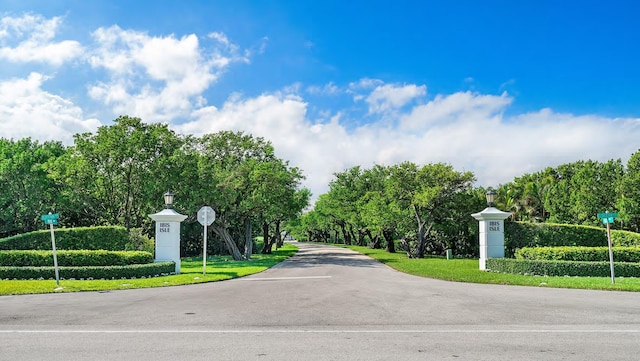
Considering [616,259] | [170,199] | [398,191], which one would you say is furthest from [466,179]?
[170,199]

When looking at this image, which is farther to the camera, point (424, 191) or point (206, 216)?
point (424, 191)

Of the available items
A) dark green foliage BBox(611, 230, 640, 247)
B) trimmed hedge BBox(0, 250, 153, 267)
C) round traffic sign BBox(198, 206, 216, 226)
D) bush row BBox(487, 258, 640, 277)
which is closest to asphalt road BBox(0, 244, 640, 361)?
bush row BBox(487, 258, 640, 277)

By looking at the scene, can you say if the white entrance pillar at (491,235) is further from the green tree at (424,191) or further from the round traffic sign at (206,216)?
the round traffic sign at (206,216)

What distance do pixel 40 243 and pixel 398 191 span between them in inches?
908

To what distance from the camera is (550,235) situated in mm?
25219

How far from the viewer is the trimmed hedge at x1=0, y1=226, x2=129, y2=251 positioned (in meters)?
19.0

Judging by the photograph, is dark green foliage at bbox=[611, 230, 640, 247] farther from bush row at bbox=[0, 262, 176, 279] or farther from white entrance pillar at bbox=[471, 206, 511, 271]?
bush row at bbox=[0, 262, 176, 279]

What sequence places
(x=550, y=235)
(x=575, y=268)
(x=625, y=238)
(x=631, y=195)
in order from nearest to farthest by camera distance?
(x=575, y=268) < (x=625, y=238) < (x=550, y=235) < (x=631, y=195)

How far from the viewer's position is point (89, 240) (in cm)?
2050

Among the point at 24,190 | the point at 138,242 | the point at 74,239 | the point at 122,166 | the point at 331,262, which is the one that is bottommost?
the point at 331,262

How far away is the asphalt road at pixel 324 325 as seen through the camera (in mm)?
6422

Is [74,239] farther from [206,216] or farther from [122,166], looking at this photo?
[122,166]

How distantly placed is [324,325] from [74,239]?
16.3 metres

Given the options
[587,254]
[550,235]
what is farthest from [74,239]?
[550,235]
